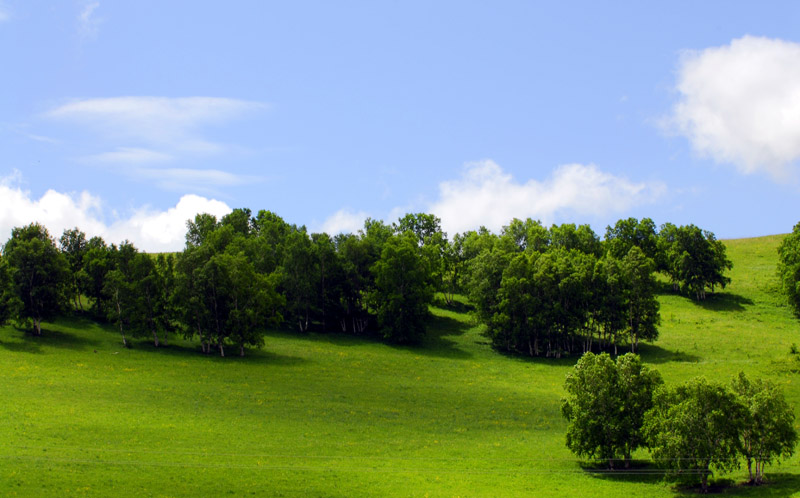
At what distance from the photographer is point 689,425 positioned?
46.4 metres

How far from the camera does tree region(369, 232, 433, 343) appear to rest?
101438mm

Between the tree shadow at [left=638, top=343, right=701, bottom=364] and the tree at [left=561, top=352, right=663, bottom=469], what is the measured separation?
36.4 metres

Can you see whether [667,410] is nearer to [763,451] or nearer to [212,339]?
[763,451]

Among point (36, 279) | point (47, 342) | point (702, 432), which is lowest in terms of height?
point (702, 432)

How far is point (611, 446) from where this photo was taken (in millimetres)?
51625

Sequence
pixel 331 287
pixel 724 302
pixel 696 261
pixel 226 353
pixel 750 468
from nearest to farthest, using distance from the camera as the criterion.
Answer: pixel 750 468
pixel 226 353
pixel 331 287
pixel 724 302
pixel 696 261

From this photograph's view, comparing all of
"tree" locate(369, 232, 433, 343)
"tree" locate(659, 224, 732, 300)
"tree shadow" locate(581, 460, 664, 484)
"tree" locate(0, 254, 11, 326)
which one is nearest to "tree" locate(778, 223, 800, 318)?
"tree" locate(659, 224, 732, 300)

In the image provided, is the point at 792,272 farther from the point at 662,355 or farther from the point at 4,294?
the point at 4,294

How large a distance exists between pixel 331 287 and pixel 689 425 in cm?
7267

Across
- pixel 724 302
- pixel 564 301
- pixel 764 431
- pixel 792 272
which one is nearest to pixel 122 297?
pixel 564 301

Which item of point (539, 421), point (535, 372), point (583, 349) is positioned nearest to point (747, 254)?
point (583, 349)

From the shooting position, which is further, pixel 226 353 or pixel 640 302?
pixel 640 302

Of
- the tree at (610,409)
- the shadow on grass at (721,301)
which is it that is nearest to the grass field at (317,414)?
the tree at (610,409)

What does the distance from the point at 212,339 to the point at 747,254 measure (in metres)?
125
